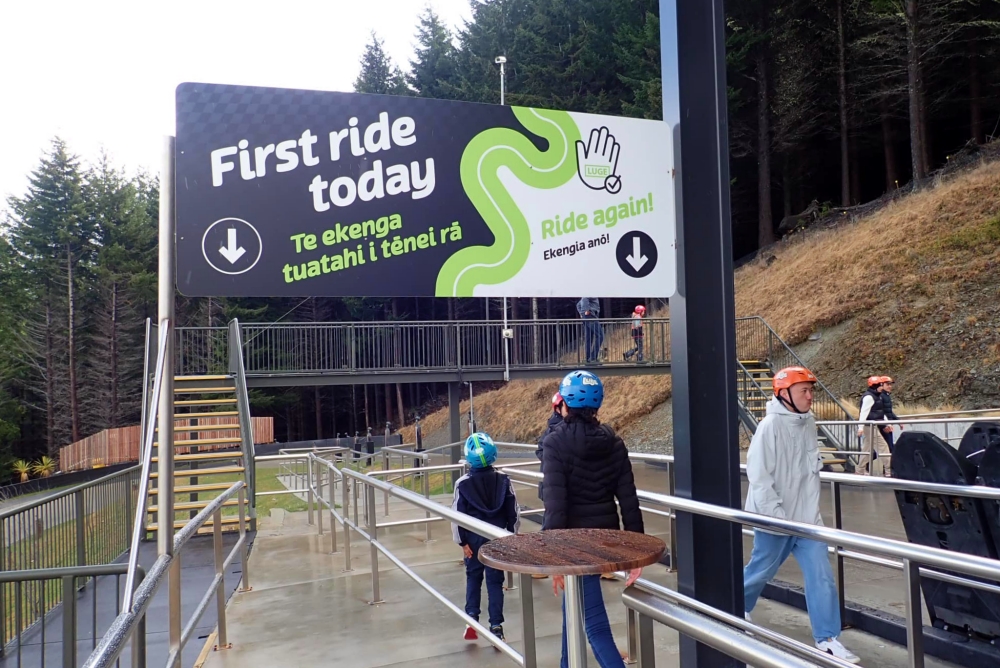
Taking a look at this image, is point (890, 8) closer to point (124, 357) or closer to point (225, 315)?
point (225, 315)

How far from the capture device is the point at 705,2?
10.4 feet

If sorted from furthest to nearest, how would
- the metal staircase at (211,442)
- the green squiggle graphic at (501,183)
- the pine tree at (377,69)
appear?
1. the pine tree at (377,69)
2. the metal staircase at (211,442)
3. the green squiggle graphic at (501,183)

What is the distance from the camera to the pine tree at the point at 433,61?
164 ft

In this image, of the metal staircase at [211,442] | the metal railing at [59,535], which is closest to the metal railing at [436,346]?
the metal staircase at [211,442]

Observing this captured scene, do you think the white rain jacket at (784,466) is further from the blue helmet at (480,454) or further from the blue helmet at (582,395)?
the blue helmet at (480,454)

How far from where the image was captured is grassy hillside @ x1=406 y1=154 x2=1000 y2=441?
17.1m

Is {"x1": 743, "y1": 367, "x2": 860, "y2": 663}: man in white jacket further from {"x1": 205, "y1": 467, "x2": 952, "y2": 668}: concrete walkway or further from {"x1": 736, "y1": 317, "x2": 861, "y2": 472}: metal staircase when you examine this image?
{"x1": 736, "y1": 317, "x2": 861, "y2": 472}: metal staircase

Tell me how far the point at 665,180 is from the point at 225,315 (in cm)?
5209

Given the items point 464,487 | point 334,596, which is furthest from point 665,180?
point 334,596

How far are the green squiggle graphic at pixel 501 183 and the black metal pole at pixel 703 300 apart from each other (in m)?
0.48

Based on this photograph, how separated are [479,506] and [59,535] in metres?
5.19

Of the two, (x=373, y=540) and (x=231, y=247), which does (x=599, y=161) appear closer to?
(x=231, y=247)

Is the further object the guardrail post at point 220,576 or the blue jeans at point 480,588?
the guardrail post at point 220,576

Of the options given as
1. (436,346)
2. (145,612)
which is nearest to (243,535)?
(145,612)
